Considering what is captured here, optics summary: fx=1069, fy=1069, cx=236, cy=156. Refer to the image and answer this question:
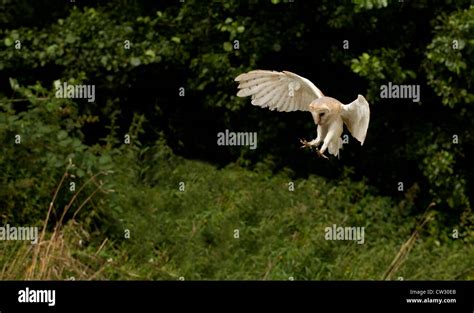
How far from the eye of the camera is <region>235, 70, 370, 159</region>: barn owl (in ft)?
7.31

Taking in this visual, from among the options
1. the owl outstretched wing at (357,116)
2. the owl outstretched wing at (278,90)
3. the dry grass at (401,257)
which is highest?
the owl outstretched wing at (278,90)

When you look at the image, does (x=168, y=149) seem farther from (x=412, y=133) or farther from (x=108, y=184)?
(x=412, y=133)

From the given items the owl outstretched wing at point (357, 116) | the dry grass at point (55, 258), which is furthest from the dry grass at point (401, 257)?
the owl outstretched wing at point (357, 116)

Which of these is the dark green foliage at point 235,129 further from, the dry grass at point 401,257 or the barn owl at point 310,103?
the barn owl at point 310,103

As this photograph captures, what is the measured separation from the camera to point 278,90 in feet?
7.75

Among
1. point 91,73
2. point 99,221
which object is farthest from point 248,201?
point 91,73

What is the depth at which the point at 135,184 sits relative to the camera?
10883mm

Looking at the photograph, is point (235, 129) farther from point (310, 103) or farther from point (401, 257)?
point (310, 103)

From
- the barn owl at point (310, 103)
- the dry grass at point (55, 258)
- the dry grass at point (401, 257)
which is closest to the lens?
the barn owl at point (310, 103)

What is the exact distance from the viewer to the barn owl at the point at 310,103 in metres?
2.23

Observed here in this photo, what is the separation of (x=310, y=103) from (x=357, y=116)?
0.48 feet

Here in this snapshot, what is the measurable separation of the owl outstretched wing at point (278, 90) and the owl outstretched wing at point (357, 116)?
3.5 inches

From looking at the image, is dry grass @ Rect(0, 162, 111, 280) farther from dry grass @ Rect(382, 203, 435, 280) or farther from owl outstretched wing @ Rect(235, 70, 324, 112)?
owl outstretched wing @ Rect(235, 70, 324, 112)

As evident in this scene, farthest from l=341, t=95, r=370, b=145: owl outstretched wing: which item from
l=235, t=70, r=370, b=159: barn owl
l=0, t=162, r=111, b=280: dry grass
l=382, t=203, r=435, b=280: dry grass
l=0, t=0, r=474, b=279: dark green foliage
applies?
l=382, t=203, r=435, b=280: dry grass
